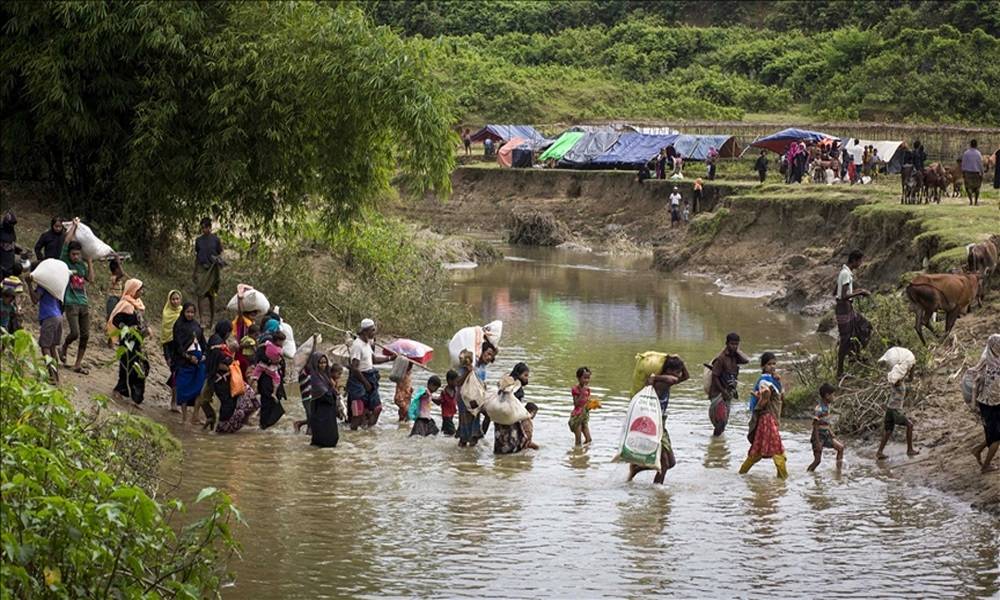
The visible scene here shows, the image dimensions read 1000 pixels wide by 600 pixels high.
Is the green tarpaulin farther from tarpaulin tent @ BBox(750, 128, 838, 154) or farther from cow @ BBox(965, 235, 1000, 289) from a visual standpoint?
cow @ BBox(965, 235, 1000, 289)

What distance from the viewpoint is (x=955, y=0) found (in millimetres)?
62531

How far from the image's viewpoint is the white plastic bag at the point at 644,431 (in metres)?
13.6

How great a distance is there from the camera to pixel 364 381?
1614cm

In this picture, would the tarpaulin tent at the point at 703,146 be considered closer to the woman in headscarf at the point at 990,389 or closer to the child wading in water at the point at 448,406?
the child wading in water at the point at 448,406

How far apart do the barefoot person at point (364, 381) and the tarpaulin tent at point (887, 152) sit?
30.2 m

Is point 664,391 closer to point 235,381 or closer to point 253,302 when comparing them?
point 235,381

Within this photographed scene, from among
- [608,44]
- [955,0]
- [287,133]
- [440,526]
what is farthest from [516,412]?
[608,44]

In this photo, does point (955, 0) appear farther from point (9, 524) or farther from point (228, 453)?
point (9, 524)

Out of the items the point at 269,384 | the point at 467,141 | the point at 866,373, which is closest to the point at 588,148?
the point at 467,141

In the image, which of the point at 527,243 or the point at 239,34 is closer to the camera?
the point at 239,34

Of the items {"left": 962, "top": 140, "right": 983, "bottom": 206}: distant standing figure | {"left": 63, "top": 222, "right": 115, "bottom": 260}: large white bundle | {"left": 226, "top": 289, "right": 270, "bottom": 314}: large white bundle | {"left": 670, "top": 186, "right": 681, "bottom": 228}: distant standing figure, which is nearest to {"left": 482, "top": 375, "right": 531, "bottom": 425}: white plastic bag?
{"left": 226, "top": 289, "right": 270, "bottom": 314}: large white bundle

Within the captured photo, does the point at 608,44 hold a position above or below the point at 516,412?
above

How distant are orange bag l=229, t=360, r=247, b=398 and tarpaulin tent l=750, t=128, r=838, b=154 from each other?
3231 centimetres

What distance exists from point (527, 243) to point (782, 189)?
9043 millimetres
